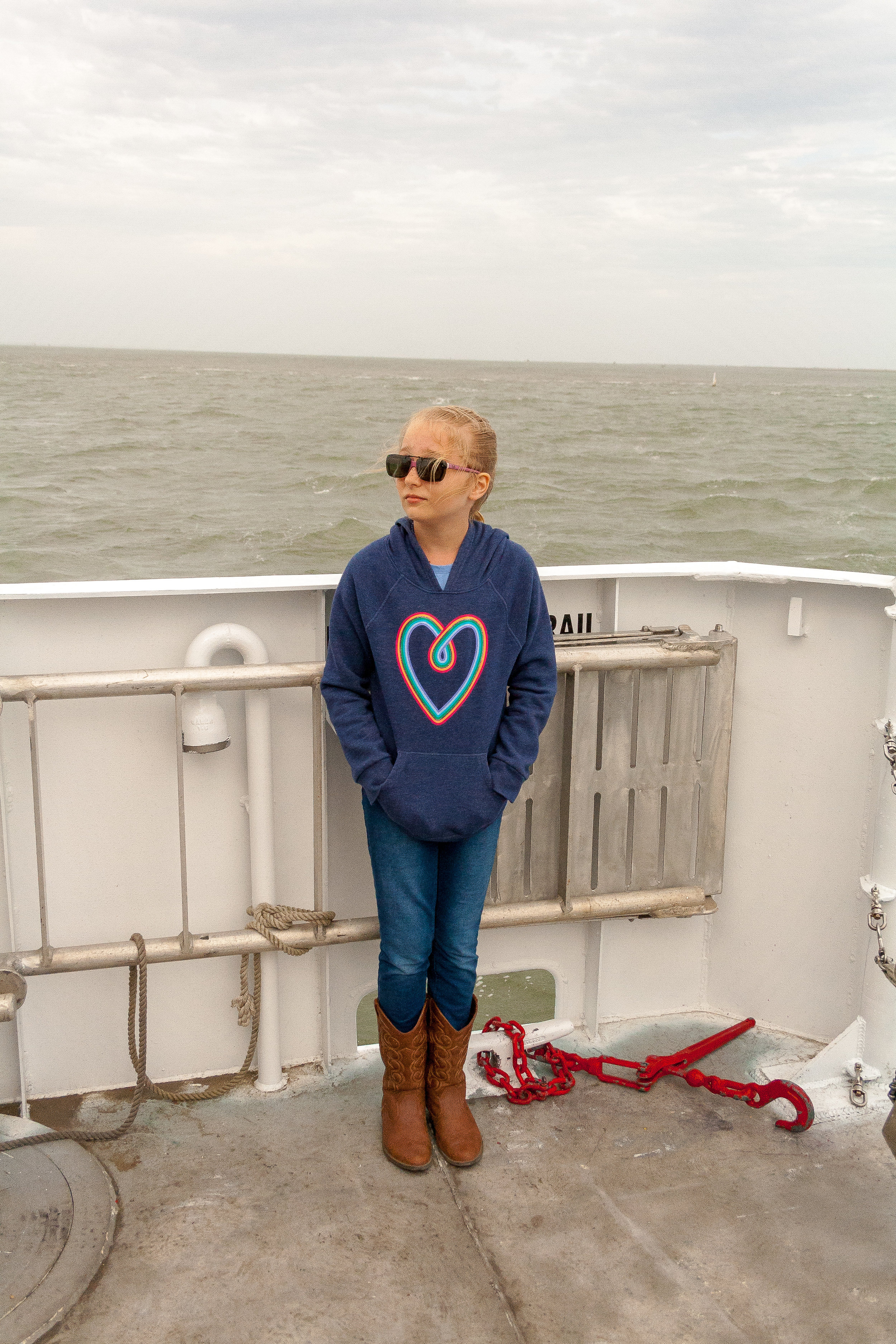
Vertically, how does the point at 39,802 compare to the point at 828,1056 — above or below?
above

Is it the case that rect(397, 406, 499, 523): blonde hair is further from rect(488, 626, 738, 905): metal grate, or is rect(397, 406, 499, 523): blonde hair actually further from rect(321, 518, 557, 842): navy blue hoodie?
rect(488, 626, 738, 905): metal grate

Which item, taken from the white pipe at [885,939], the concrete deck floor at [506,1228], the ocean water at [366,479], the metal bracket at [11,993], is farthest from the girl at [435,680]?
the ocean water at [366,479]

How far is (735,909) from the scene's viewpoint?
9.52 ft

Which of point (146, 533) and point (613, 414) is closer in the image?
point (146, 533)

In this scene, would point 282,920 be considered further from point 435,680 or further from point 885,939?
point 885,939

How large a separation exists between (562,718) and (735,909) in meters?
0.78

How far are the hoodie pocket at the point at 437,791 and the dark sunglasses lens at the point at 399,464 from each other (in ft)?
1.69

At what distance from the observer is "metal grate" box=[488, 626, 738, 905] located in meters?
2.54

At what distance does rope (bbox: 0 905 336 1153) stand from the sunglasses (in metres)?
0.99

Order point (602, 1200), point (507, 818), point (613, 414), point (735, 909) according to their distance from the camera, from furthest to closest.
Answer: point (613, 414) → point (735, 909) → point (507, 818) → point (602, 1200)

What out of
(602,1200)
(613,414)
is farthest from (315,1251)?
(613,414)

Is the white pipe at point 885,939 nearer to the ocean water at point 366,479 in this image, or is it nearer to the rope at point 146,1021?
the rope at point 146,1021

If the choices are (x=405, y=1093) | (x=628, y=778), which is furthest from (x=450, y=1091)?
(x=628, y=778)

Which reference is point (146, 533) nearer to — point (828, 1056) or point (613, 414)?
point (828, 1056)
